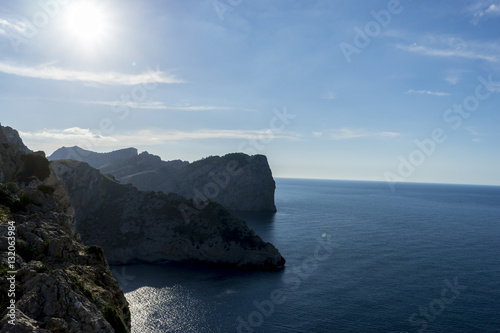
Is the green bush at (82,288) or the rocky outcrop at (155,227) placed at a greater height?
the green bush at (82,288)

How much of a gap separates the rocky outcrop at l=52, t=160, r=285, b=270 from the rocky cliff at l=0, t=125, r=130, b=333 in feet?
243

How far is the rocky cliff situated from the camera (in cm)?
2031

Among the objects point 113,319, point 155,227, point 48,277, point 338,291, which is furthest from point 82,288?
point 155,227

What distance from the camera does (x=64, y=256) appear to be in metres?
30.8

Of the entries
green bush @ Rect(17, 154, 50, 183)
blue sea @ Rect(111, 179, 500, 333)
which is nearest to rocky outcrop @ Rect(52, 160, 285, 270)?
blue sea @ Rect(111, 179, 500, 333)

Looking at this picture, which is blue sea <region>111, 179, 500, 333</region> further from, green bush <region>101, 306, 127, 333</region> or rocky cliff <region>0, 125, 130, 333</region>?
green bush <region>101, 306, 127, 333</region>

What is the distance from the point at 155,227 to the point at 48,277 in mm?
106487

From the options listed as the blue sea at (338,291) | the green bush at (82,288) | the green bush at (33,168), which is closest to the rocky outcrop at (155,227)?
the blue sea at (338,291)

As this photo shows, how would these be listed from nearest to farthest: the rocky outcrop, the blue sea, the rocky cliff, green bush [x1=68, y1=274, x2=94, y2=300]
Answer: the rocky cliff, green bush [x1=68, y1=274, x2=94, y2=300], the blue sea, the rocky outcrop

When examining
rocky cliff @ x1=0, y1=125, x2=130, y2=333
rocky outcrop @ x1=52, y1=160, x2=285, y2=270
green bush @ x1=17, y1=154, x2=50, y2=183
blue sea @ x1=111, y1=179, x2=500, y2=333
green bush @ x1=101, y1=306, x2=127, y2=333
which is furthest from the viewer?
rocky outcrop @ x1=52, y1=160, x2=285, y2=270

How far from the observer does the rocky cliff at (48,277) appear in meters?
20.3

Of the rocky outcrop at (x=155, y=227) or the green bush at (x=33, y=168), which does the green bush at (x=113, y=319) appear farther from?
the rocky outcrop at (x=155, y=227)

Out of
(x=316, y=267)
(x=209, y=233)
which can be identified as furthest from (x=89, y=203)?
(x=316, y=267)

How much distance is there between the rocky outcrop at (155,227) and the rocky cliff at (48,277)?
243 feet
